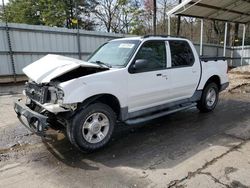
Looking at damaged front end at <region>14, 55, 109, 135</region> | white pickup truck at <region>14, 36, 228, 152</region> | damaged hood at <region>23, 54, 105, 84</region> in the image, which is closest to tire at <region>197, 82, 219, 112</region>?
white pickup truck at <region>14, 36, 228, 152</region>

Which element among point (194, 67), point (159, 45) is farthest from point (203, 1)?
point (159, 45)

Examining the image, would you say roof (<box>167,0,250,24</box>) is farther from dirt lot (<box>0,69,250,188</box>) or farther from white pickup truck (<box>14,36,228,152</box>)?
dirt lot (<box>0,69,250,188</box>)

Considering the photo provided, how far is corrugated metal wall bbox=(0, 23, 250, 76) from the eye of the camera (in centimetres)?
1115

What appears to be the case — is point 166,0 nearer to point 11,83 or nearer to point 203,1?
point 203,1

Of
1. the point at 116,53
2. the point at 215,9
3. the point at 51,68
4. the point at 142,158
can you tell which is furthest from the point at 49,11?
the point at 142,158

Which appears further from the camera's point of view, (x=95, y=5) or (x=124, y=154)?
(x=95, y=5)

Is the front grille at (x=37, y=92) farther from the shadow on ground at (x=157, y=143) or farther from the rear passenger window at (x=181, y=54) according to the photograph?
the rear passenger window at (x=181, y=54)

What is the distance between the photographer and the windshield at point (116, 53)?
15.6 feet

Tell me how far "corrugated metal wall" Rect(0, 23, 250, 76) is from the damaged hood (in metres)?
7.34

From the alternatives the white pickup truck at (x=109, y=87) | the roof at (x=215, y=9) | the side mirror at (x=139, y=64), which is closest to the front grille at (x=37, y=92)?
the white pickup truck at (x=109, y=87)

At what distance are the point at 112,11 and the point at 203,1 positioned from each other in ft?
74.6

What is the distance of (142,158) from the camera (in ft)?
13.3

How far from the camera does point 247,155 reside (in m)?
4.11

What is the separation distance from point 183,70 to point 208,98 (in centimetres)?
162
